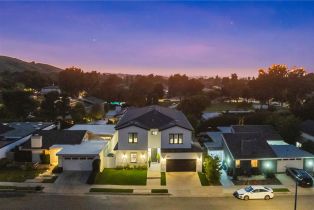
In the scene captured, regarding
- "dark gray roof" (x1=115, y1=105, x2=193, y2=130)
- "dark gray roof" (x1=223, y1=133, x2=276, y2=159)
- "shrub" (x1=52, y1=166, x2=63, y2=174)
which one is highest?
"dark gray roof" (x1=115, y1=105, x2=193, y2=130)

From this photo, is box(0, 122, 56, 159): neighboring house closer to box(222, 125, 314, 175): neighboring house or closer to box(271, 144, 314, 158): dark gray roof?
box(222, 125, 314, 175): neighboring house

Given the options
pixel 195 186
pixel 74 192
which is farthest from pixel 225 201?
pixel 74 192

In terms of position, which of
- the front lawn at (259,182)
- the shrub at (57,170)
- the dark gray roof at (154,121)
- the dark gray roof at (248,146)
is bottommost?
the front lawn at (259,182)

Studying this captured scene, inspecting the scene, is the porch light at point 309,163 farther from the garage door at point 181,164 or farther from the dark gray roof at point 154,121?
the dark gray roof at point 154,121

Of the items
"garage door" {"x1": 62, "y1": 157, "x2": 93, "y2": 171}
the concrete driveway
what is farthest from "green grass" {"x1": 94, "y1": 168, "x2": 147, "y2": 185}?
the concrete driveway

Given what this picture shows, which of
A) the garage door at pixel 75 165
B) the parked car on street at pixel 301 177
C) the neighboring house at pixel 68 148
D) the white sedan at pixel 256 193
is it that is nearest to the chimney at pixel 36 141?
the neighboring house at pixel 68 148

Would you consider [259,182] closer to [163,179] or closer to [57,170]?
[163,179]

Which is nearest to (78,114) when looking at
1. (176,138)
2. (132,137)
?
(132,137)
